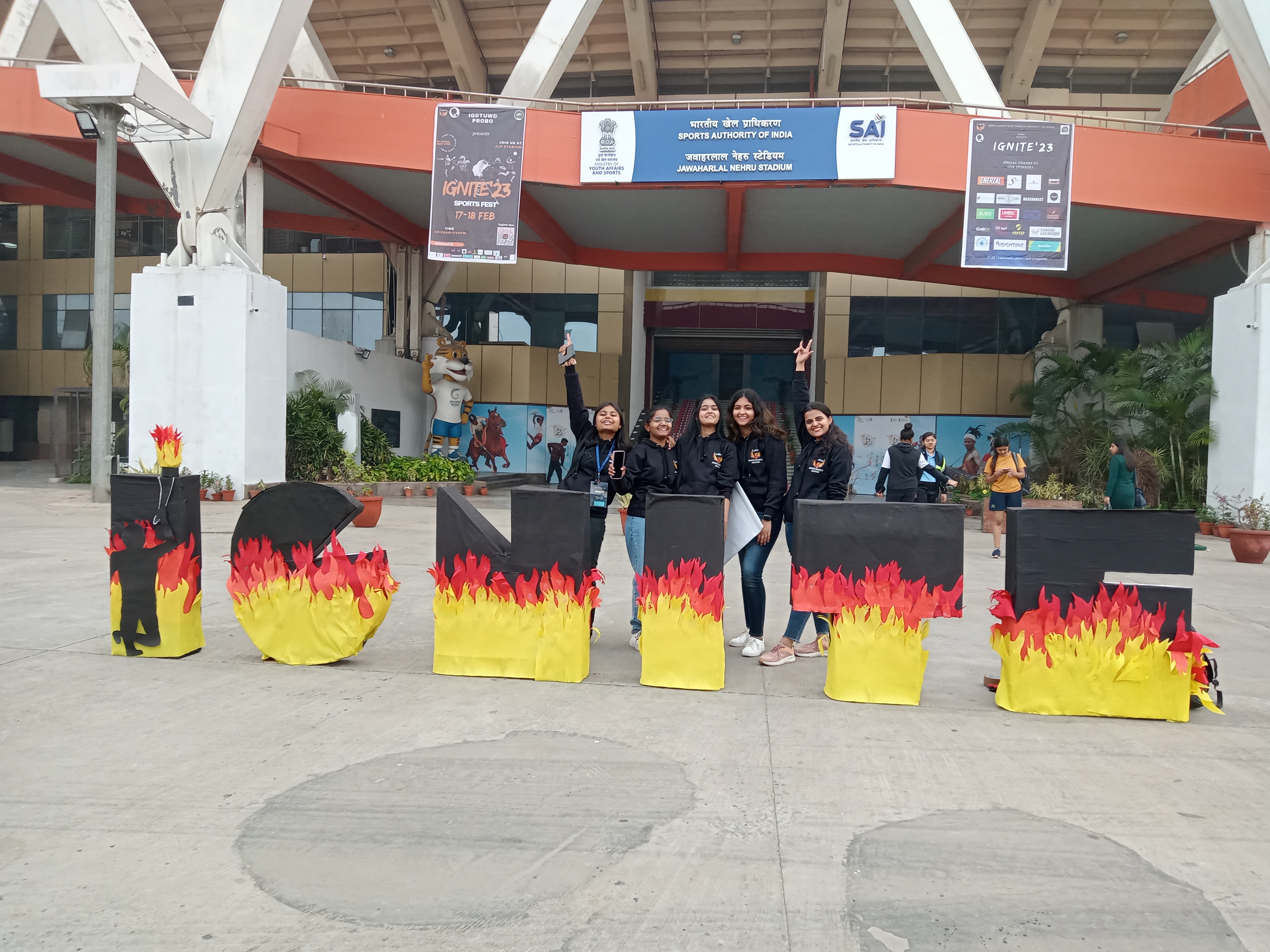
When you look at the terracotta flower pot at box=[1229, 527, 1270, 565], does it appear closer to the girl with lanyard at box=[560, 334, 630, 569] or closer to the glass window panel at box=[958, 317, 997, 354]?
the girl with lanyard at box=[560, 334, 630, 569]

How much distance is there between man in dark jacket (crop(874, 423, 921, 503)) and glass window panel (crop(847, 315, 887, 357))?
1658cm

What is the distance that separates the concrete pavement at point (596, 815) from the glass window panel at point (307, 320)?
23.2m

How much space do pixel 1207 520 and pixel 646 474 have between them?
42.4ft

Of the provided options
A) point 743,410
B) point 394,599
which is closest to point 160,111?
point 394,599

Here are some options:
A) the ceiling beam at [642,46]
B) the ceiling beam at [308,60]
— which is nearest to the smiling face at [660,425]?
the ceiling beam at [308,60]

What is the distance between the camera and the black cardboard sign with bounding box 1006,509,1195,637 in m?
4.34

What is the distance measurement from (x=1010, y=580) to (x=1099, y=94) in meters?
25.1

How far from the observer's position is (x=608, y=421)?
5.51m

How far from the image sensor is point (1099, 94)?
2425 centimetres

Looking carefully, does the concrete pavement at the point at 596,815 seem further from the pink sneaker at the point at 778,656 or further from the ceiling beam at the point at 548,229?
the ceiling beam at the point at 548,229

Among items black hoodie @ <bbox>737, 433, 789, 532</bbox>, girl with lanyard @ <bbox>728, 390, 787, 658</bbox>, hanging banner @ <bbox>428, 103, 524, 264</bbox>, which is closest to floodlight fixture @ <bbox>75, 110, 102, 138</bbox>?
hanging banner @ <bbox>428, 103, 524, 264</bbox>

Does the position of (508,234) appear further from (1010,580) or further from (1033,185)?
(1010,580)

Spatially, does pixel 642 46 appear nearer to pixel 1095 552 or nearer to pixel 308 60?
pixel 308 60

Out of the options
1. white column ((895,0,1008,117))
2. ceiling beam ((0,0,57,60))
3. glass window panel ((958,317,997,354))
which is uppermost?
ceiling beam ((0,0,57,60))
